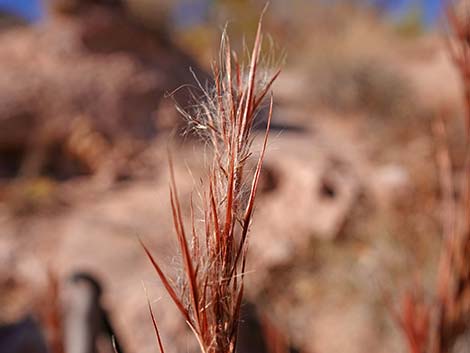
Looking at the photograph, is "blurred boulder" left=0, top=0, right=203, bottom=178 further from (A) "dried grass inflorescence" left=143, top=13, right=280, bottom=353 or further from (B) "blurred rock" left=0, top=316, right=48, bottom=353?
(A) "dried grass inflorescence" left=143, top=13, right=280, bottom=353

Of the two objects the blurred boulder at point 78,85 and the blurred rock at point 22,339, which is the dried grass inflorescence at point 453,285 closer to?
the blurred rock at point 22,339

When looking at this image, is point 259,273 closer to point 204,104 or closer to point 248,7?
point 204,104

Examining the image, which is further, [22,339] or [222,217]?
[22,339]

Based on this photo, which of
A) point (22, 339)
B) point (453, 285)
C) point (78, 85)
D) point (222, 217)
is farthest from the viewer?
point (78, 85)

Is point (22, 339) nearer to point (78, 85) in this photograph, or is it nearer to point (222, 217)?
point (222, 217)

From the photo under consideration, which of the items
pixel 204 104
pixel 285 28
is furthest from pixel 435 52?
pixel 204 104

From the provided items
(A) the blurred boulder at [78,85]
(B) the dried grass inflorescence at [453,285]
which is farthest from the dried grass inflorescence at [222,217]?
(A) the blurred boulder at [78,85]

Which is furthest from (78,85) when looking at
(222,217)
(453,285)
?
(222,217)

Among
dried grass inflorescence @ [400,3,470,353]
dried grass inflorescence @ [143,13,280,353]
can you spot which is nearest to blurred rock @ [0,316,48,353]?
dried grass inflorescence @ [400,3,470,353]
